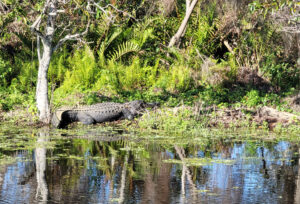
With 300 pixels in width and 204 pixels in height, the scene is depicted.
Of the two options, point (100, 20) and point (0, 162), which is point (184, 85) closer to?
point (100, 20)

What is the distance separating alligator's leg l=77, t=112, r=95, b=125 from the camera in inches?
435

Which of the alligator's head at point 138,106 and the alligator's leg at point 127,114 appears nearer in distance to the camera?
the alligator's leg at point 127,114

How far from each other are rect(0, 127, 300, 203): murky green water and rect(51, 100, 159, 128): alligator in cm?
168

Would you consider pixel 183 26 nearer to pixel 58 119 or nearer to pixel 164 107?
pixel 164 107

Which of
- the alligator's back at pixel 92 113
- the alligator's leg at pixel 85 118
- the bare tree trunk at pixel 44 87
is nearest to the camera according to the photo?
the bare tree trunk at pixel 44 87

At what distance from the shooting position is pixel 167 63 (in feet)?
50.7

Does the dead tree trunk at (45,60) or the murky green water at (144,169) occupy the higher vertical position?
the dead tree trunk at (45,60)

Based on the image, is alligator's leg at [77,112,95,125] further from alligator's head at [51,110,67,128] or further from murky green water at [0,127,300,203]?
murky green water at [0,127,300,203]

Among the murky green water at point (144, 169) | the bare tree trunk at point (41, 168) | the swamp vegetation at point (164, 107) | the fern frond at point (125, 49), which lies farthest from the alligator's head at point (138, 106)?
the fern frond at point (125, 49)

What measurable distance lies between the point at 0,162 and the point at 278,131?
6.13 m

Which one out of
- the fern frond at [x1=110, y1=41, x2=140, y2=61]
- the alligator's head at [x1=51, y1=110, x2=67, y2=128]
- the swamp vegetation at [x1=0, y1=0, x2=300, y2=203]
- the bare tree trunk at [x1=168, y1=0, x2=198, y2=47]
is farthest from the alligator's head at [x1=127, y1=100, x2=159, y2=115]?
the bare tree trunk at [x1=168, y1=0, x2=198, y2=47]

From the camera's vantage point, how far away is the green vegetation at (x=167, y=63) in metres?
12.8

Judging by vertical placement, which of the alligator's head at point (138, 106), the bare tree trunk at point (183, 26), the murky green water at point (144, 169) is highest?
the bare tree trunk at point (183, 26)

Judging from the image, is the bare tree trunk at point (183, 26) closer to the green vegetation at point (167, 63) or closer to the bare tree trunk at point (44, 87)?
the green vegetation at point (167, 63)
